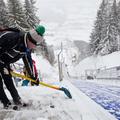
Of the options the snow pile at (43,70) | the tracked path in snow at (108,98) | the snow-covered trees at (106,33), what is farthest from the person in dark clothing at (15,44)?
the snow-covered trees at (106,33)

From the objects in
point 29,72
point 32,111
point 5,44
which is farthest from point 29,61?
point 32,111

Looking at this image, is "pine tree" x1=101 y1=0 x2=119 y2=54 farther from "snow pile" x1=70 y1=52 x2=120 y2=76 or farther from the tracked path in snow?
the tracked path in snow

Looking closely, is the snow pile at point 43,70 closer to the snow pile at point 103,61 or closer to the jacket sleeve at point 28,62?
the snow pile at point 103,61

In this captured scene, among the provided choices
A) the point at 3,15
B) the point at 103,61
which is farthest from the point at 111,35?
the point at 3,15

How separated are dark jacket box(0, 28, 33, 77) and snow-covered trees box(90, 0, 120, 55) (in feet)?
193

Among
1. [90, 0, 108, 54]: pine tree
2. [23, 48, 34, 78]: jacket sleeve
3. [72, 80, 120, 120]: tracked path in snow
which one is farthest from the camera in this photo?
[90, 0, 108, 54]: pine tree

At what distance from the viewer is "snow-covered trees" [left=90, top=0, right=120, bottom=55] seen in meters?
63.6

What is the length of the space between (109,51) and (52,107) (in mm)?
58944

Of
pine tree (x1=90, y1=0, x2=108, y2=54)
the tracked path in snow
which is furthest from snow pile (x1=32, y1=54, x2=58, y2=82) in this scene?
the tracked path in snow

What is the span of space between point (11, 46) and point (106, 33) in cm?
5976

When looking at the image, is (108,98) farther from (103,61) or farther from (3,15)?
(103,61)

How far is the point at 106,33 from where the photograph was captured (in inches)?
2512

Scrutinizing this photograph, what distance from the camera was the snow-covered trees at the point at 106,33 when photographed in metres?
63.6

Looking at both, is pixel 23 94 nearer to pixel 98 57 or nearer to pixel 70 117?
pixel 70 117
